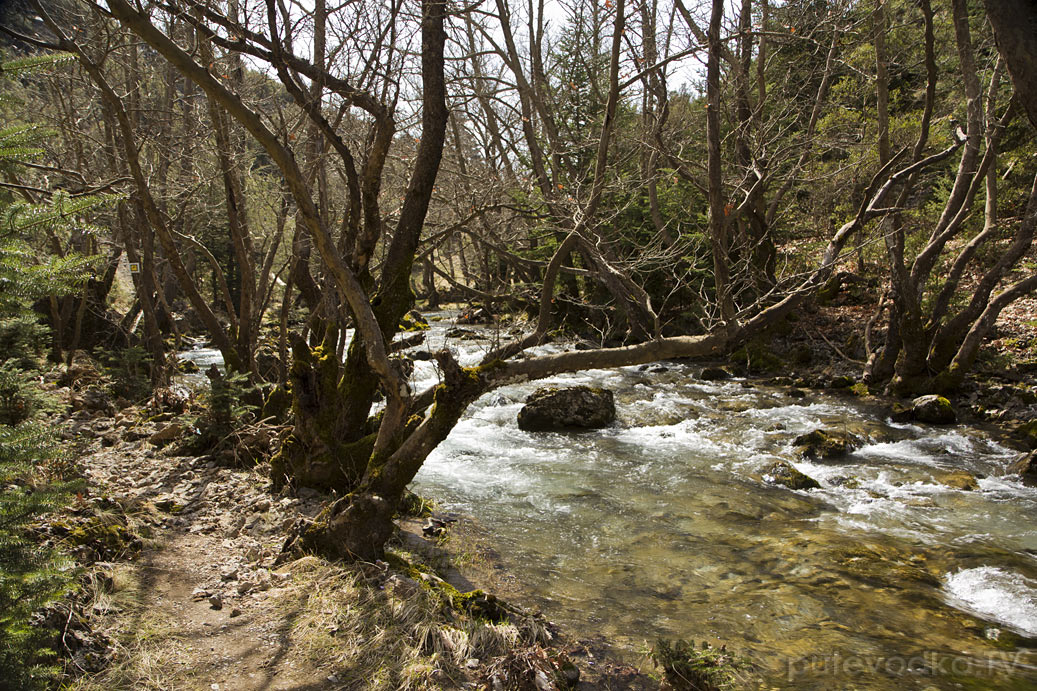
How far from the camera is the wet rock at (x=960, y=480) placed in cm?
735

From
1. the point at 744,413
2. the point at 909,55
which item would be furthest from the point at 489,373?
the point at 909,55

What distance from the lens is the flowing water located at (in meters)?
4.30

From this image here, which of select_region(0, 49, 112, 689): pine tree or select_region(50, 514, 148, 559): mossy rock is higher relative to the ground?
select_region(0, 49, 112, 689): pine tree

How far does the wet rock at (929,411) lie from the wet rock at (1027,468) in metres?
2.08

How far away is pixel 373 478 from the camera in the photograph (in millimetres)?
4809

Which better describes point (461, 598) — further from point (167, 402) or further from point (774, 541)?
point (167, 402)

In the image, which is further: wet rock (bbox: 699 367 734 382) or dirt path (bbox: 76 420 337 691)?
wet rock (bbox: 699 367 734 382)

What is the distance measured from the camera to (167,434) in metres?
7.04

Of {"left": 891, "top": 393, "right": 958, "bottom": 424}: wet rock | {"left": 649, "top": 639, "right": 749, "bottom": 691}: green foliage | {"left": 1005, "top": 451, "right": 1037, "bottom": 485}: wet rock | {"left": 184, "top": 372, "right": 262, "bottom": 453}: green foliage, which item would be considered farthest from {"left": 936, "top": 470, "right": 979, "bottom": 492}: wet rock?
{"left": 184, "top": 372, "right": 262, "bottom": 453}: green foliage

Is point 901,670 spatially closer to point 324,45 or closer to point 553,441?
point 553,441

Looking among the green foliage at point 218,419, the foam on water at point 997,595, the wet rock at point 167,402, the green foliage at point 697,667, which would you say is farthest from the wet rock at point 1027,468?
the wet rock at point 167,402

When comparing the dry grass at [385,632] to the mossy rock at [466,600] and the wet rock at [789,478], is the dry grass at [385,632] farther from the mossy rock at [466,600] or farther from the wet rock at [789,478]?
the wet rock at [789,478]

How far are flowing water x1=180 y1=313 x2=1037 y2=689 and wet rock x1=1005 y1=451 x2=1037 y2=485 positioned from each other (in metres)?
0.23

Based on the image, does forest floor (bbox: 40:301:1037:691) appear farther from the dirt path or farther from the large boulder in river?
the large boulder in river
